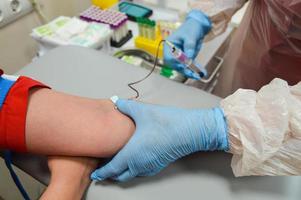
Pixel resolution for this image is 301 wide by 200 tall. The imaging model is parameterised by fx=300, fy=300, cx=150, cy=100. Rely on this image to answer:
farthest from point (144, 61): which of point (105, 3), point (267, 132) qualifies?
point (267, 132)

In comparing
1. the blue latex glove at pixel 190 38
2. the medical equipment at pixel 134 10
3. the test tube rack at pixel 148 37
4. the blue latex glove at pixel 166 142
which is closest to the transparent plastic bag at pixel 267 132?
the blue latex glove at pixel 166 142

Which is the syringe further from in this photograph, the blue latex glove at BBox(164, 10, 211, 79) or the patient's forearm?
the patient's forearm

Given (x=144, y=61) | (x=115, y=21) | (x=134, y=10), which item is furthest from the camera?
(x=134, y=10)

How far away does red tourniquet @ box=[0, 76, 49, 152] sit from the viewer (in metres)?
0.57

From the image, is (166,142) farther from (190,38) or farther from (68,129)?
(190,38)

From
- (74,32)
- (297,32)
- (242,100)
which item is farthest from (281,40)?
(74,32)

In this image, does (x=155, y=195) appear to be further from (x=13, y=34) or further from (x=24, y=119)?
(x=13, y=34)

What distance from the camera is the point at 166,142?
0.57 meters

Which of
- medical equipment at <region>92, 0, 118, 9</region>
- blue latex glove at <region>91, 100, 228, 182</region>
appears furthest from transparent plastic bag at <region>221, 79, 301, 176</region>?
medical equipment at <region>92, 0, 118, 9</region>

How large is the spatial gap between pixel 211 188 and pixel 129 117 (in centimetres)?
A: 23

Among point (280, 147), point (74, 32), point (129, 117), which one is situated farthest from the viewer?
point (74, 32)

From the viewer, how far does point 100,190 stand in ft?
1.93

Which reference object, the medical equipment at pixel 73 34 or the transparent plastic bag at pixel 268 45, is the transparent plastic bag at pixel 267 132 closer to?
the transparent plastic bag at pixel 268 45

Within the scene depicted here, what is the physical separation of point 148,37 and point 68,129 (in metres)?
0.66
